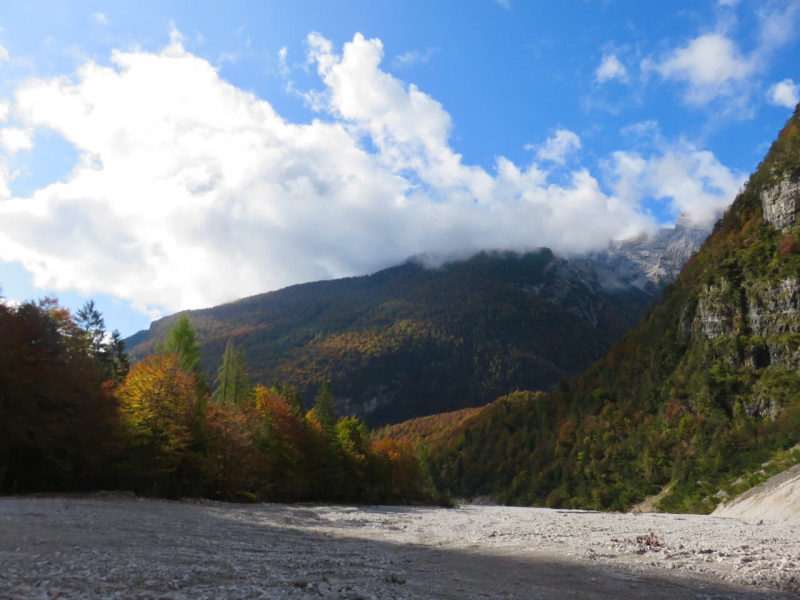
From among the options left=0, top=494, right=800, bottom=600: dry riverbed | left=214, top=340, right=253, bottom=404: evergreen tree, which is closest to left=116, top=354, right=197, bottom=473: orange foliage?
left=0, top=494, right=800, bottom=600: dry riverbed

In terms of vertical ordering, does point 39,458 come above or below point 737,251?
below

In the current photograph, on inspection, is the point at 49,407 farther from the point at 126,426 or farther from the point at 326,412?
the point at 326,412

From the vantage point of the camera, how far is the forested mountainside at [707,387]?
57.5 metres

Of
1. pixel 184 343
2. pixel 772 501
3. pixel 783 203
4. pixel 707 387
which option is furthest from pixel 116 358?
pixel 783 203

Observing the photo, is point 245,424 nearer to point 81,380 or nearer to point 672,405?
point 81,380

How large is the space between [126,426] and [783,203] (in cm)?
8196

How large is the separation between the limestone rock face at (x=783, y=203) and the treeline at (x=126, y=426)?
6917 cm

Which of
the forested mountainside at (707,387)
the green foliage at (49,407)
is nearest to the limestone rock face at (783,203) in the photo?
the forested mountainside at (707,387)

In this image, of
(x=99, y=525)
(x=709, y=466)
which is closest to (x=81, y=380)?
(x=99, y=525)

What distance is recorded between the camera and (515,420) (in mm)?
147000

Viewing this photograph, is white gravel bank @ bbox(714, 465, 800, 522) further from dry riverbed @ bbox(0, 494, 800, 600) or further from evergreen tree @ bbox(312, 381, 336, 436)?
evergreen tree @ bbox(312, 381, 336, 436)

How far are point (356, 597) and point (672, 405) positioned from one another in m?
78.8

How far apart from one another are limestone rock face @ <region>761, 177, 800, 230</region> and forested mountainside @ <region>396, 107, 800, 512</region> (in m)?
0.14

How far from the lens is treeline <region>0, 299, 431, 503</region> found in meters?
31.1
